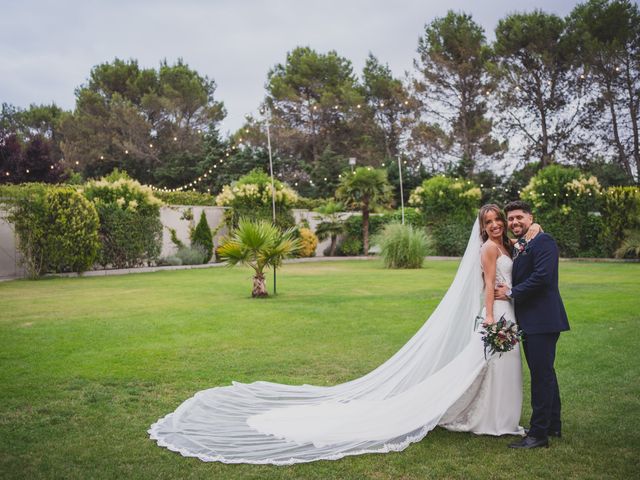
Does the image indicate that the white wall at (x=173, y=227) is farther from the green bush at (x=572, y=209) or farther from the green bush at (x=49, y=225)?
the green bush at (x=572, y=209)

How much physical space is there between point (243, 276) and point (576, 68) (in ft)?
97.6

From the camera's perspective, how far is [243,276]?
18156 mm

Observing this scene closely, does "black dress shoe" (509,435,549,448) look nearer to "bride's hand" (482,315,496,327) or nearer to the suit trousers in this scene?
the suit trousers

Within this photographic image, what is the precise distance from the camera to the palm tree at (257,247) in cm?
1215

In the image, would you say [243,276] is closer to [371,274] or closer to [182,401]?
[371,274]

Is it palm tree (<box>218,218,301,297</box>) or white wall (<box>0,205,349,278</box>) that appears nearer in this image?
palm tree (<box>218,218,301,297</box>)

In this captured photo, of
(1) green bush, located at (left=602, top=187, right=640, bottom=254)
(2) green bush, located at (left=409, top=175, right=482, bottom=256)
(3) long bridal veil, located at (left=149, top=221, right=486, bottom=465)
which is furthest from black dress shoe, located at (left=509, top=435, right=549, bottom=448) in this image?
(2) green bush, located at (left=409, top=175, right=482, bottom=256)

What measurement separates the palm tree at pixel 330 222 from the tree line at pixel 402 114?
769cm

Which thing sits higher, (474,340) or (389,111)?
(389,111)

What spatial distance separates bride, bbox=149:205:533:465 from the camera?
404 cm

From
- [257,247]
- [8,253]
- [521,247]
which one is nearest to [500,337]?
[521,247]

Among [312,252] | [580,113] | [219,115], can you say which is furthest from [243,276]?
[219,115]

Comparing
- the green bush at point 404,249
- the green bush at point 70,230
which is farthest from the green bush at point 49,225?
the green bush at point 404,249

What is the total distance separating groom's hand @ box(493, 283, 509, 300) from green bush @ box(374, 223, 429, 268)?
1690cm
